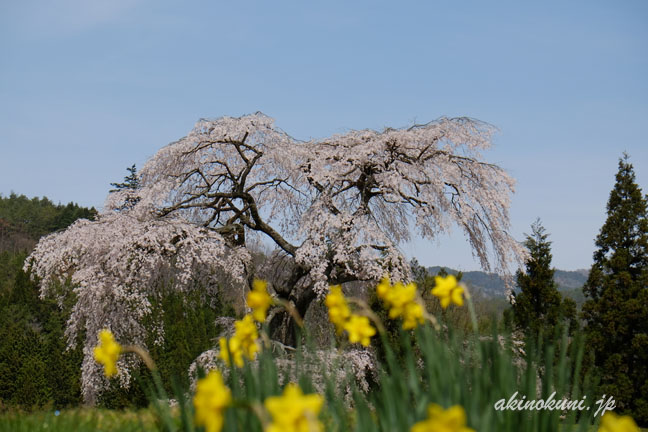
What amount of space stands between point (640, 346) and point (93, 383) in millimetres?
11425

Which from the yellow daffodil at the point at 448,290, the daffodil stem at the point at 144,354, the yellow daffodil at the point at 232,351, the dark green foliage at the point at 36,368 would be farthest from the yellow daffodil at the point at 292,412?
the dark green foliage at the point at 36,368

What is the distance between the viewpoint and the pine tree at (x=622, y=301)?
13031 millimetres

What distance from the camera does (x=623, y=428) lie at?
1.37m

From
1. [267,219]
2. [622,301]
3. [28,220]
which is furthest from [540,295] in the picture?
[28,220]

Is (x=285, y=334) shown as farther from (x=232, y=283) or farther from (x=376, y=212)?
(x=376, y=212)

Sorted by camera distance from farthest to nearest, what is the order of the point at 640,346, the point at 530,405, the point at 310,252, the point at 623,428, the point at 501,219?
the point at 640,346
the point at 501,219
the point at 310,252
the point at 530,405
the point at 623,428

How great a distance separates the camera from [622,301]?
1373 cm

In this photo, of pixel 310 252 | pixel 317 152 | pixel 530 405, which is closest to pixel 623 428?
pixel 530 405

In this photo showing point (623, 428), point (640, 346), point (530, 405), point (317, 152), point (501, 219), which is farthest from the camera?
point (640, 346)

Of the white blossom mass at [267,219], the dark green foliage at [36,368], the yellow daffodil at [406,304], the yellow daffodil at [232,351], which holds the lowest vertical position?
the dark green foliage at [36,368]

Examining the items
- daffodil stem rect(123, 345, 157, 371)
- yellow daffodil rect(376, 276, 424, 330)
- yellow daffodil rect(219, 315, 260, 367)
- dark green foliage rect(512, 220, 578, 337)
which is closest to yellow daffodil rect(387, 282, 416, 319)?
yellow daffodil rect(376, 276, 424, 330)

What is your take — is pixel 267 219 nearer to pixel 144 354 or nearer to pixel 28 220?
pixel 144 354

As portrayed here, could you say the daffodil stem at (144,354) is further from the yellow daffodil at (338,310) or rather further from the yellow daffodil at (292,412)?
the yellow daffodil at (292,412)

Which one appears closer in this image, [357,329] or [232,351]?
Answer: [357,329]
